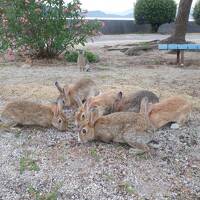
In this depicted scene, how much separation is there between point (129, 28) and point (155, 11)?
252cm

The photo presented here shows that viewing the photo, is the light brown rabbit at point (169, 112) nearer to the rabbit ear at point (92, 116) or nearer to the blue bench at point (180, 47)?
the rabbit ear at point (92, 116)

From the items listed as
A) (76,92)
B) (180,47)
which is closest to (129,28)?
(180,47)

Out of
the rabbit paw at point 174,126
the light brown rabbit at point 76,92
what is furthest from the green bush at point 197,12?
the rabbit paw at point 174,126

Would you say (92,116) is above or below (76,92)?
above

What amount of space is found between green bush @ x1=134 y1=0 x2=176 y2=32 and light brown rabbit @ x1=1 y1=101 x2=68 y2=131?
67.2 feet

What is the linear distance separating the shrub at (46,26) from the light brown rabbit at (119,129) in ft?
22.4

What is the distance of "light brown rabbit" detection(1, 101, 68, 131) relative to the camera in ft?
19.2

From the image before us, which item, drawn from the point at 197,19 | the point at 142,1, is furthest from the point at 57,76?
the point at 197,19

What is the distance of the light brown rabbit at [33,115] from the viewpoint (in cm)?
584

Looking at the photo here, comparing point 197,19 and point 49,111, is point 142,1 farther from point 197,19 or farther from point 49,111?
point 49,111

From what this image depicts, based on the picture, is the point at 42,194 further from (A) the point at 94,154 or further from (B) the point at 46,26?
(B) the point at 46,26

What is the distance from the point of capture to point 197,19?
28109 millimetres

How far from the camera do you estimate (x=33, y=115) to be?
5879 mm

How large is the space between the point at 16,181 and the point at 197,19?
24.9 meters
